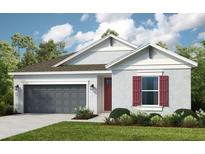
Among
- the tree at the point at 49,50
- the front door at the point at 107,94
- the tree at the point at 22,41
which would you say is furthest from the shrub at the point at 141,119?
the tree at the point at 22,41

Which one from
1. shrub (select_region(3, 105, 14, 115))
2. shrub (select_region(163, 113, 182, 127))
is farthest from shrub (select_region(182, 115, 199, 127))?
shrub (select_region(3, 105, 14, 115))

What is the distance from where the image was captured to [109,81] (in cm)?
2167

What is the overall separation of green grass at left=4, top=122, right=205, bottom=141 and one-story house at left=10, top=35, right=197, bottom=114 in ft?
10.7

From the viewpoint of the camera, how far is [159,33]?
134 ft

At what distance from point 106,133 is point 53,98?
383 inches

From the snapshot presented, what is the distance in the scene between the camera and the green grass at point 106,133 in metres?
11.9

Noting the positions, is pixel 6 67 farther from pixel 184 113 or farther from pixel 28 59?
pixel 28 59

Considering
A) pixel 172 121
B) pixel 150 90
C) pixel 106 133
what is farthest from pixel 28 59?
pixel 106 133

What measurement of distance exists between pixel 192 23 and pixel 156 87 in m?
25.0

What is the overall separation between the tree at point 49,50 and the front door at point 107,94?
74.8 ft

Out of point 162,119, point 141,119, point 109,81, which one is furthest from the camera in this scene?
point 109,81

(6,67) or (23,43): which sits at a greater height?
(23,43)

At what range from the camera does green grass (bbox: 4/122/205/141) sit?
11875mm

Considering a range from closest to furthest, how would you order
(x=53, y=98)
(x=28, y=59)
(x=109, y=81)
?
(x=109, y=81)
(x=53, y=98)
(x=28, y=59)
